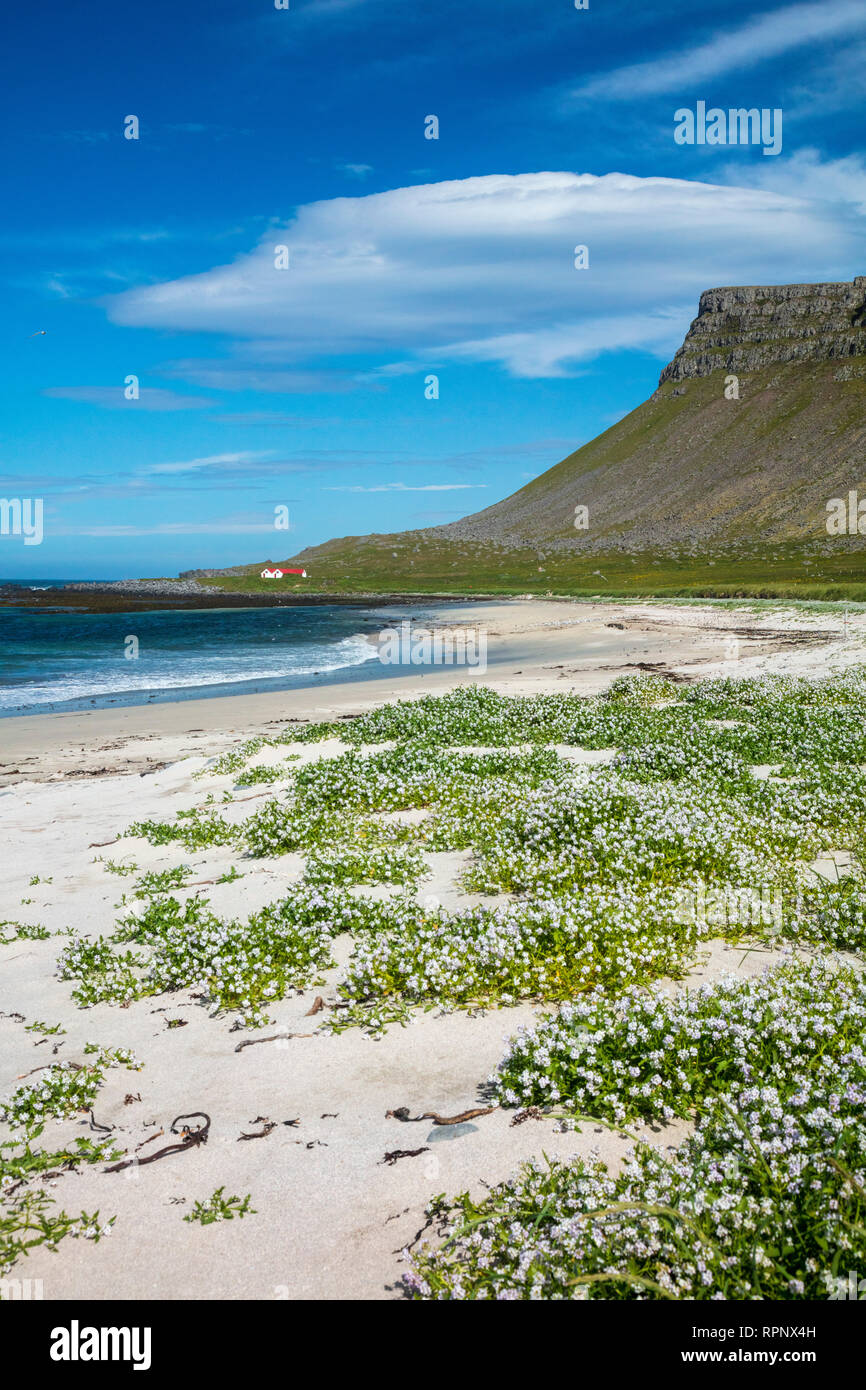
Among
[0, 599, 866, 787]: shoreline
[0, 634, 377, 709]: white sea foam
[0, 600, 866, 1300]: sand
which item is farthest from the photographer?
[0, 634, 377, 709]: white sea foam

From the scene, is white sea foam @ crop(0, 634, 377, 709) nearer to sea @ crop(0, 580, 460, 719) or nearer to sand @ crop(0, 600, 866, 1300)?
sea @ crop(0, 580, 460, 719)

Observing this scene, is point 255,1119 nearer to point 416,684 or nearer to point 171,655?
point 416,684

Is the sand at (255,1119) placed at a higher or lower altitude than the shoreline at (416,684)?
lower

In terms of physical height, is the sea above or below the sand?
above

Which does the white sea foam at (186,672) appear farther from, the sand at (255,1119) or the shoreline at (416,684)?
the sand at (255,1119)

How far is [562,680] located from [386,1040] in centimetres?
2638

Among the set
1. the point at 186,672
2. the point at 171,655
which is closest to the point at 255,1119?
the point at 186,672

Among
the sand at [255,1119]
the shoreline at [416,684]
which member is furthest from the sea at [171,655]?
the sand at [255,1119]

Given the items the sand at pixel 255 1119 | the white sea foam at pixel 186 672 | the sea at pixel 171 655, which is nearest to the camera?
the sand at pixel 255 1119

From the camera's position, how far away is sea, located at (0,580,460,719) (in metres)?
38.9

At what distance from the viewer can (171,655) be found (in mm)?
57781

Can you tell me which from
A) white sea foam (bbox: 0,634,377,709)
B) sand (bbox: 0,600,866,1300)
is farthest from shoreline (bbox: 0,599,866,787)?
sand (bbox: 0,600,866,1300)

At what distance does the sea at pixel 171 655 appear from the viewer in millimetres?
38875
